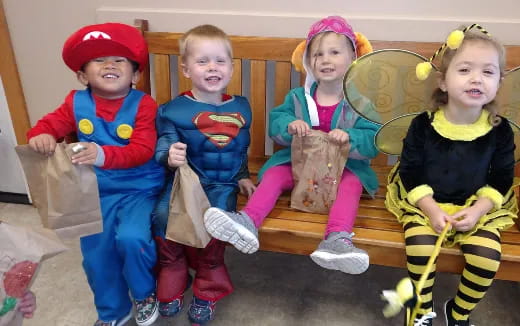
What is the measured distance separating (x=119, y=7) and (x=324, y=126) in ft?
3.78

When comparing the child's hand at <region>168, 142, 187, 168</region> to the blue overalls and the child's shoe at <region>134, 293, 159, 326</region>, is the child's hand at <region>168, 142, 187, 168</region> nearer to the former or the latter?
the blue overalls

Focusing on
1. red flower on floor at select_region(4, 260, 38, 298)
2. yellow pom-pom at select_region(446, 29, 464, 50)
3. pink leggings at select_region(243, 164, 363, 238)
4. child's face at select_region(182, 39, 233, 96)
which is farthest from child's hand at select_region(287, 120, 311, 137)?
red flower on floor at select_region(4, 260, 38, 298)

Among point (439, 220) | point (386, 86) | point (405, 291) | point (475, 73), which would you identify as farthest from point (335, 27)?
point (405, 291)

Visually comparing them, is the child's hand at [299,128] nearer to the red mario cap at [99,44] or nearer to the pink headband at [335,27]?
the pink headband at [335,27]

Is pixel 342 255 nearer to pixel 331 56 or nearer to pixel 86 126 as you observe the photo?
pixel 331 56

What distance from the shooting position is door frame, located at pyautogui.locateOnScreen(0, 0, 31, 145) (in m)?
2.24

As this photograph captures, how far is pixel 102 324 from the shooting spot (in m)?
1.63

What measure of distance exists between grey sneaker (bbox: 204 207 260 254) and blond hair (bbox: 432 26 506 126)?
2.44 feet

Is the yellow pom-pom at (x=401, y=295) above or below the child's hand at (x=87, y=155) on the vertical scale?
below

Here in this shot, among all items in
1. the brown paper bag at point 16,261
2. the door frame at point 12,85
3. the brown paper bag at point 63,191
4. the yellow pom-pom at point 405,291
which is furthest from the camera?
Answer: the door frame at point 12,85

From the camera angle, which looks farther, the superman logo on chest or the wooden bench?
the superman logo on chest

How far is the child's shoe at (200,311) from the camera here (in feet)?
5.32

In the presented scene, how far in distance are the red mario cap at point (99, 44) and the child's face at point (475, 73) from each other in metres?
1.09

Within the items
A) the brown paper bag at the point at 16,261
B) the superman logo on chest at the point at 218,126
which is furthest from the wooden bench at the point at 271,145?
the brown paper bag at the point at 16,261
